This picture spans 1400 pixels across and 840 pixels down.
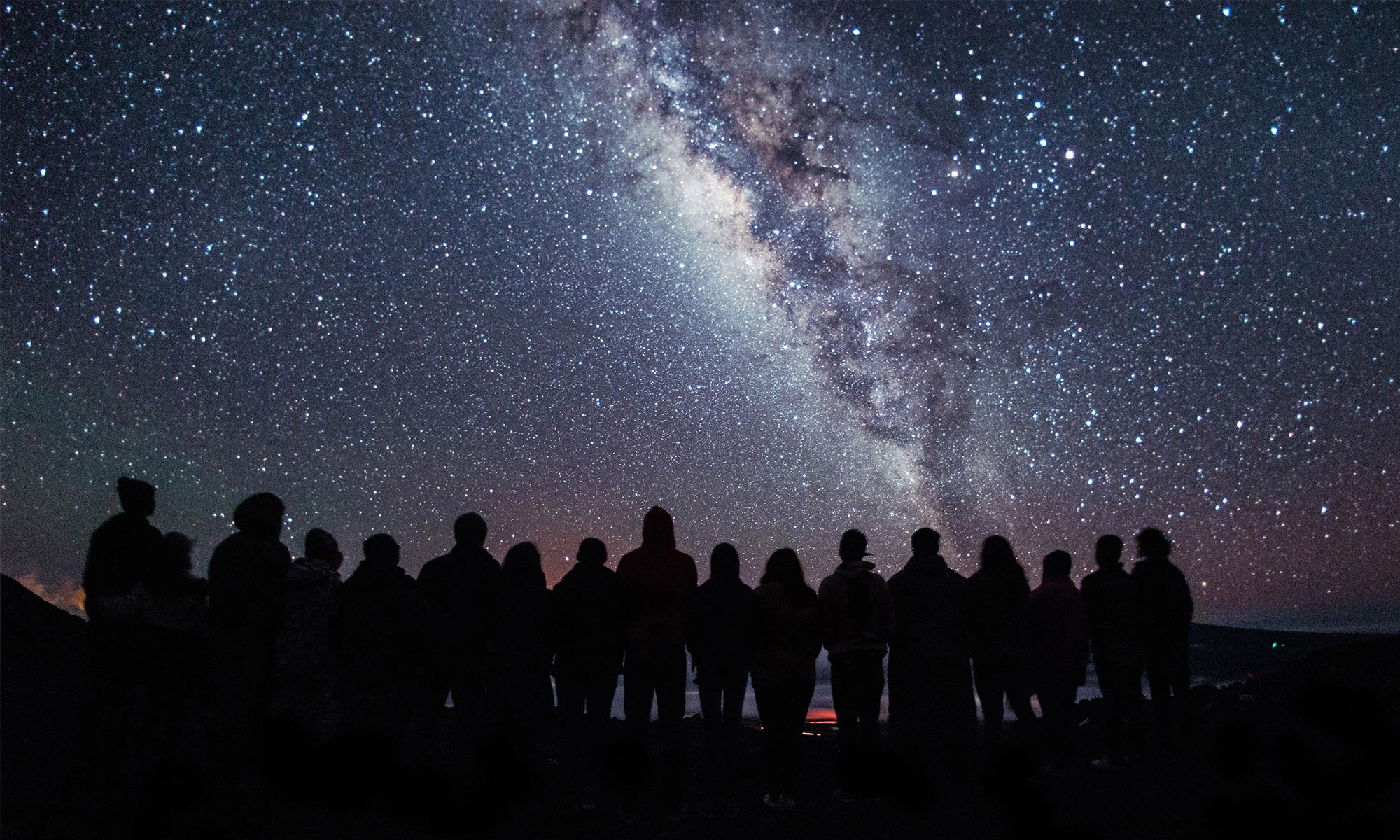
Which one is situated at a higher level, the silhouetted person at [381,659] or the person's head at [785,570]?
the person's head at [785,570]

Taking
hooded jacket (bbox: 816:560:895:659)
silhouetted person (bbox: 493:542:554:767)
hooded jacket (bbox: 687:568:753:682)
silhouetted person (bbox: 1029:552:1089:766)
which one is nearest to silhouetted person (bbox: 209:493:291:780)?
silhouetted person (bbox: 493:542:554:767)

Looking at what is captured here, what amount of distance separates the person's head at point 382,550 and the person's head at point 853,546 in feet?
11.2

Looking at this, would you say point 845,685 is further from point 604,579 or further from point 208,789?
point 208,789

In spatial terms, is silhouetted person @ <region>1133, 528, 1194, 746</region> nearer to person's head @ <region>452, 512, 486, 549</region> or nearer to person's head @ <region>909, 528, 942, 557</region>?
person's head @ <region>909, 528, 942, 557</region>

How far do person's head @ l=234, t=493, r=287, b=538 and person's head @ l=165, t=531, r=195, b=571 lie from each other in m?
0.62

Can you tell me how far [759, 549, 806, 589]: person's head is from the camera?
233 inches

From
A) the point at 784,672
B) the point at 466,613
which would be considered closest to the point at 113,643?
the point at 466,613

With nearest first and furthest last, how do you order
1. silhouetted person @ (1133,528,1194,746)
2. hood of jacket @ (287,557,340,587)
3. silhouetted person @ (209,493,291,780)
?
silhouetted person @ (209,493,291,780) < hood of jacket @ (287,557,340,587) < silhouetted person @ (1133,528,1194,746)

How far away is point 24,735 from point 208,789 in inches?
70.5

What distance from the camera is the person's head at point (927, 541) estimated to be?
6.44 meters

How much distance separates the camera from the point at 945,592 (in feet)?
20.7

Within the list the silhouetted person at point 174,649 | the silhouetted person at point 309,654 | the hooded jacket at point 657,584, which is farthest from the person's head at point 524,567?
the silhouetted person at point 174,649

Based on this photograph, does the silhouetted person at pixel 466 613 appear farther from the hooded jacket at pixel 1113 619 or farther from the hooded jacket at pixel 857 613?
the hooded jacket at pixel 1113 619

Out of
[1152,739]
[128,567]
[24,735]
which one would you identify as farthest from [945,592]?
[24,735]
